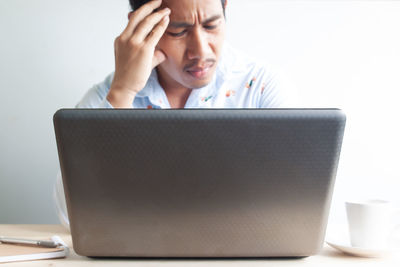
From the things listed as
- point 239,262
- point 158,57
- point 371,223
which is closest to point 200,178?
point 239,262

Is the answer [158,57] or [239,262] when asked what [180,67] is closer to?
[158,57]

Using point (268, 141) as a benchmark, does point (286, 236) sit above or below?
below

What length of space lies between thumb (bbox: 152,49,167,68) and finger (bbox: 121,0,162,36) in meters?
0.12

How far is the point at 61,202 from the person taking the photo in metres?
1.26

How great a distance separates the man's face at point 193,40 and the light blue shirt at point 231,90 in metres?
0.09

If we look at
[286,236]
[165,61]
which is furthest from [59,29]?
[286,236]

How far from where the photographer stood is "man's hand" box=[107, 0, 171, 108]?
1305 mm

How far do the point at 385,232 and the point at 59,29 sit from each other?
151cm

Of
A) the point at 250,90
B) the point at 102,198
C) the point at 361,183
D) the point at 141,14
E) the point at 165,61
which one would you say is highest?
the point at 141,14

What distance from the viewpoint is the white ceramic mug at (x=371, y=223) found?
Answer: 692 mm

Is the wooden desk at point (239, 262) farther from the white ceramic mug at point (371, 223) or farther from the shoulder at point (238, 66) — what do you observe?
the shoulder at point (238, 66)

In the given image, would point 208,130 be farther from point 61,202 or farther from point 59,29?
point 59,29

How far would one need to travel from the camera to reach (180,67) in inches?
56.6

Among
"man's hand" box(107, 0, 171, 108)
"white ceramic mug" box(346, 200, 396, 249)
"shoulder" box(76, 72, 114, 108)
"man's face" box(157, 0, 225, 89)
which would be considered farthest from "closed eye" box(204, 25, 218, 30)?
"white ceramic mug" box(346, 200, 396, 249)
